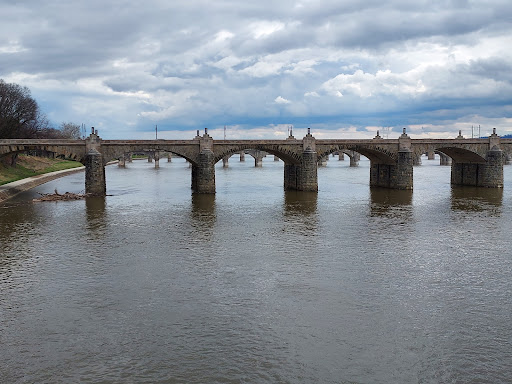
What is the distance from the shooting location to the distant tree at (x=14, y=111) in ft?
267

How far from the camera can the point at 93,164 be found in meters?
57.8

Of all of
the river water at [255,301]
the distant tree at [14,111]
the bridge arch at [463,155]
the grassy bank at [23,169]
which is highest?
the distant tree at [14,111]

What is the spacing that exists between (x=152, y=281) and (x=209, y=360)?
29.6 ft

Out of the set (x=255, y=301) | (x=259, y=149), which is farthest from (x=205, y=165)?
(x=255, y=301)

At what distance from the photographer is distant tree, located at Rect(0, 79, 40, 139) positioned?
267ft

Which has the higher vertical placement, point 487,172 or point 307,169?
point 307,169

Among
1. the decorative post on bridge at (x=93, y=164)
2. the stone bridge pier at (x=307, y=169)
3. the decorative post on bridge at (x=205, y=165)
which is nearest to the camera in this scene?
the decorative post on bridge at (x=93, y=164)

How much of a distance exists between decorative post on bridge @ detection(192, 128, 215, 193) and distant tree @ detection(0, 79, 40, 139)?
38092 millimetres

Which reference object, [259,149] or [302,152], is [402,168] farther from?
[259,149]

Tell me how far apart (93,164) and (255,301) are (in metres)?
41.9

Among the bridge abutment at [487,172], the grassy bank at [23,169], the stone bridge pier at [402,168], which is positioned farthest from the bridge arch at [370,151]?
the grassy bank at [23,169]

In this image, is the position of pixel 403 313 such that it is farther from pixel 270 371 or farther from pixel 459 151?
pixel 459 151

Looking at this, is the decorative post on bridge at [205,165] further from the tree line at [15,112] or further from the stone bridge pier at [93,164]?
the tree line at [15,112]

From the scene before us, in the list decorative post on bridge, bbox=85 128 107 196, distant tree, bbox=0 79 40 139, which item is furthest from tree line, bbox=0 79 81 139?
decorative post on bridge, bbox=85 128 107 196
